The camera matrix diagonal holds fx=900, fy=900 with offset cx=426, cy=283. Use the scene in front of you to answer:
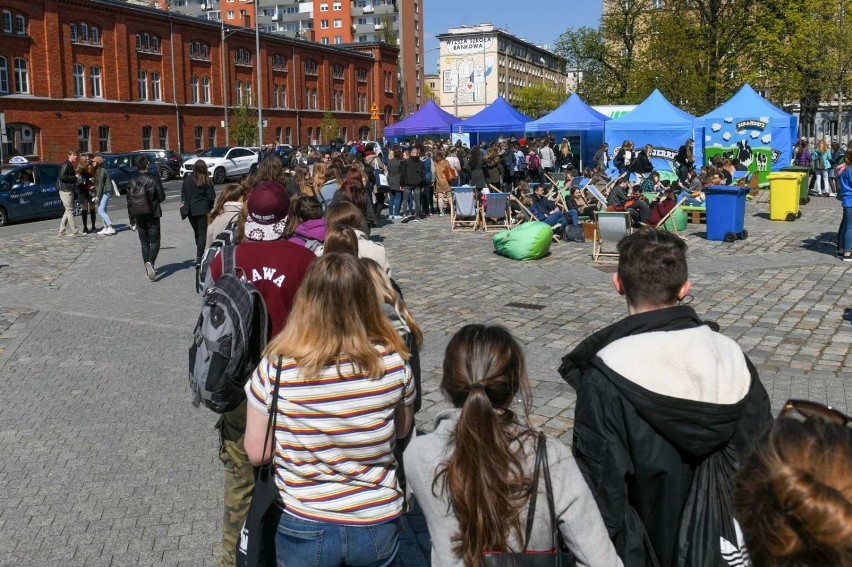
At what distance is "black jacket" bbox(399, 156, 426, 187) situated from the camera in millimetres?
20969

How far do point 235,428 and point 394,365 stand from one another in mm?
1289

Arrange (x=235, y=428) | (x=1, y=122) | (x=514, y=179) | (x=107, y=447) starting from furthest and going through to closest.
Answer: (x=1, y=122), (x=514, y=179), (x=107, y=447), (x=235, y=428)

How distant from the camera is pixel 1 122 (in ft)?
109

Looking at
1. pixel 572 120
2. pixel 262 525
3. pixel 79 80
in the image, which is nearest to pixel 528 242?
pixel 262 525

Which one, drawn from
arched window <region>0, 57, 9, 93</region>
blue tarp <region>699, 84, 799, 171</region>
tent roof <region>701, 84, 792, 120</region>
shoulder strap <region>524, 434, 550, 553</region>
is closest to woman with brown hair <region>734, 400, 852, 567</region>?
shoulder strap <region>524, 434, 550, 553</region>

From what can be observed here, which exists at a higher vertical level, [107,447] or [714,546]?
[714,546]

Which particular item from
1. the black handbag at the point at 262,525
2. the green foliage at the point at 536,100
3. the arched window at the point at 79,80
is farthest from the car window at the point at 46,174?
the green foliage at the point at 536,100

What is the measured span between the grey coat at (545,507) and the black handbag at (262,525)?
2.34 ft

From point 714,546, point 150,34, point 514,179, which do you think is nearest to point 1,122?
point 514,179

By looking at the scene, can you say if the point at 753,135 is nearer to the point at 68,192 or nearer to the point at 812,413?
the point at 68,192

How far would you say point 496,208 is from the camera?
18844 millimetres

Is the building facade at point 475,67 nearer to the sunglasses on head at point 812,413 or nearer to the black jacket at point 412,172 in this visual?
the black jacket at point 412,172

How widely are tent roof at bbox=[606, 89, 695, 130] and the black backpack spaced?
62.9ft

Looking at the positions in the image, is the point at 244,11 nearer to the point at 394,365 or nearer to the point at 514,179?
the point at 514,179
